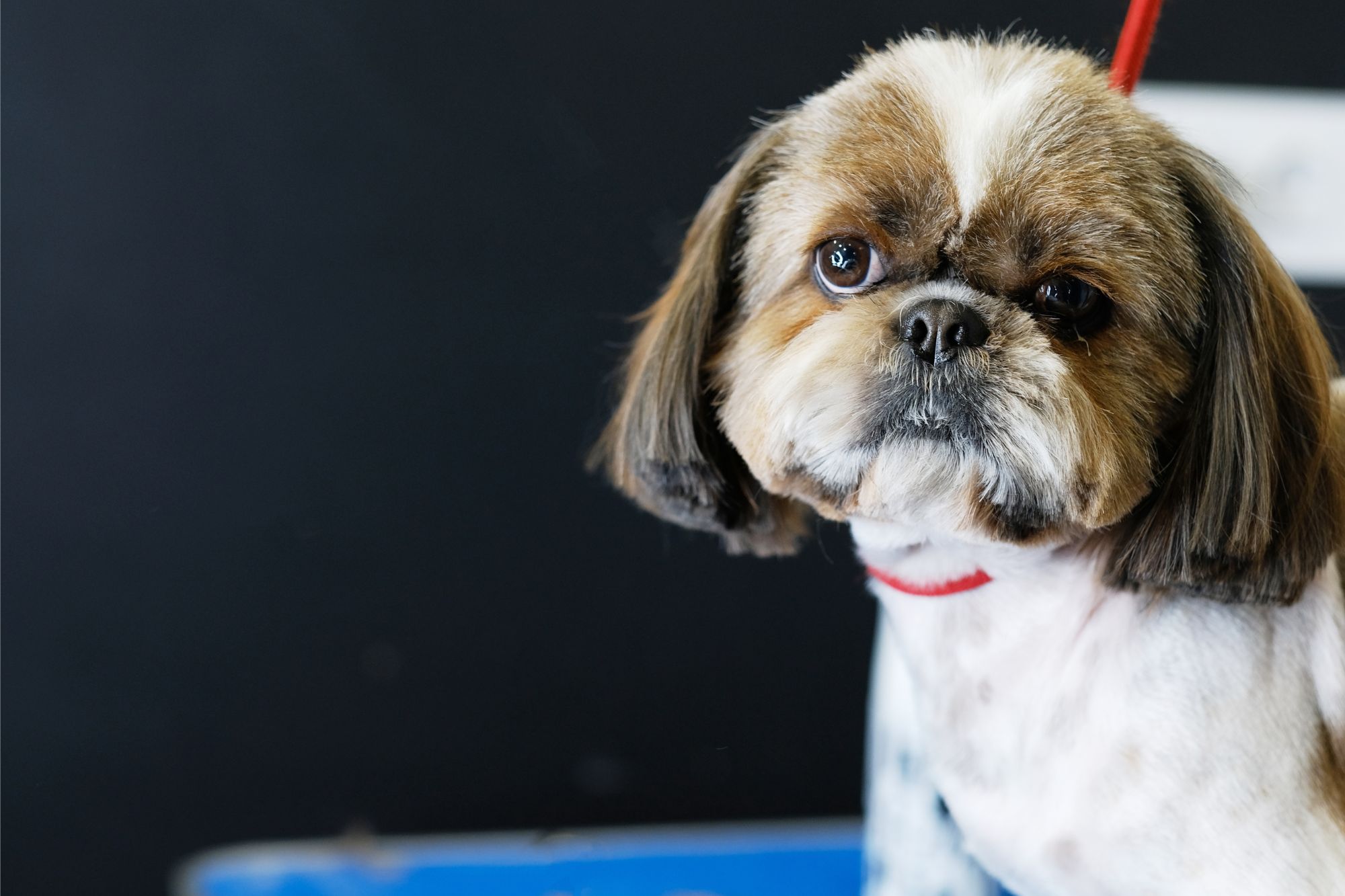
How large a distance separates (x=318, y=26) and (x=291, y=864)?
120cm

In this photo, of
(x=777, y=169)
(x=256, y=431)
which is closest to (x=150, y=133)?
(x=256, y=431)

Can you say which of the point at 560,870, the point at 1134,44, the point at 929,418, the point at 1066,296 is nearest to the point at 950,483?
the point at 929,418

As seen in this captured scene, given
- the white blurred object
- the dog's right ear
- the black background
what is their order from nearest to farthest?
the dog's right ear → the black background → the white blurred object

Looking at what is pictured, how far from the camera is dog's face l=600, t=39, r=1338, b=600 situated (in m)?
0.78

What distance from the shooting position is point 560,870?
159cm

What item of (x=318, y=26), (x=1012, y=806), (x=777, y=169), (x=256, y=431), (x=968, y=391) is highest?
(x=318, y=26)

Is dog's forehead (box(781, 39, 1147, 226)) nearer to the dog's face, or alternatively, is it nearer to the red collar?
the dog's face

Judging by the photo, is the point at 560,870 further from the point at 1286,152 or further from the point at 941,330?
the point at 1286,152

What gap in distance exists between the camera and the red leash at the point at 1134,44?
2.99 ft

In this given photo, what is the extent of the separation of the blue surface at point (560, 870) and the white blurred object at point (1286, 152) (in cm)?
116

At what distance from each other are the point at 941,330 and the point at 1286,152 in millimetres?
1272

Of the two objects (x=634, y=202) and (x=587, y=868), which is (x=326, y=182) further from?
(x=587, y=868)

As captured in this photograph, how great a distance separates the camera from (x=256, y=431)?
1666mm

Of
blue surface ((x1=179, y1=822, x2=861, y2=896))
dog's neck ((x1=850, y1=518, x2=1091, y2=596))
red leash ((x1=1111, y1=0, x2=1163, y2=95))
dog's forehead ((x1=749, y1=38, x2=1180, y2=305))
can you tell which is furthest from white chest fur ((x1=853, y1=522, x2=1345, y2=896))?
blue surface ((x1=179, y1=822, x2=861, y2=896))
